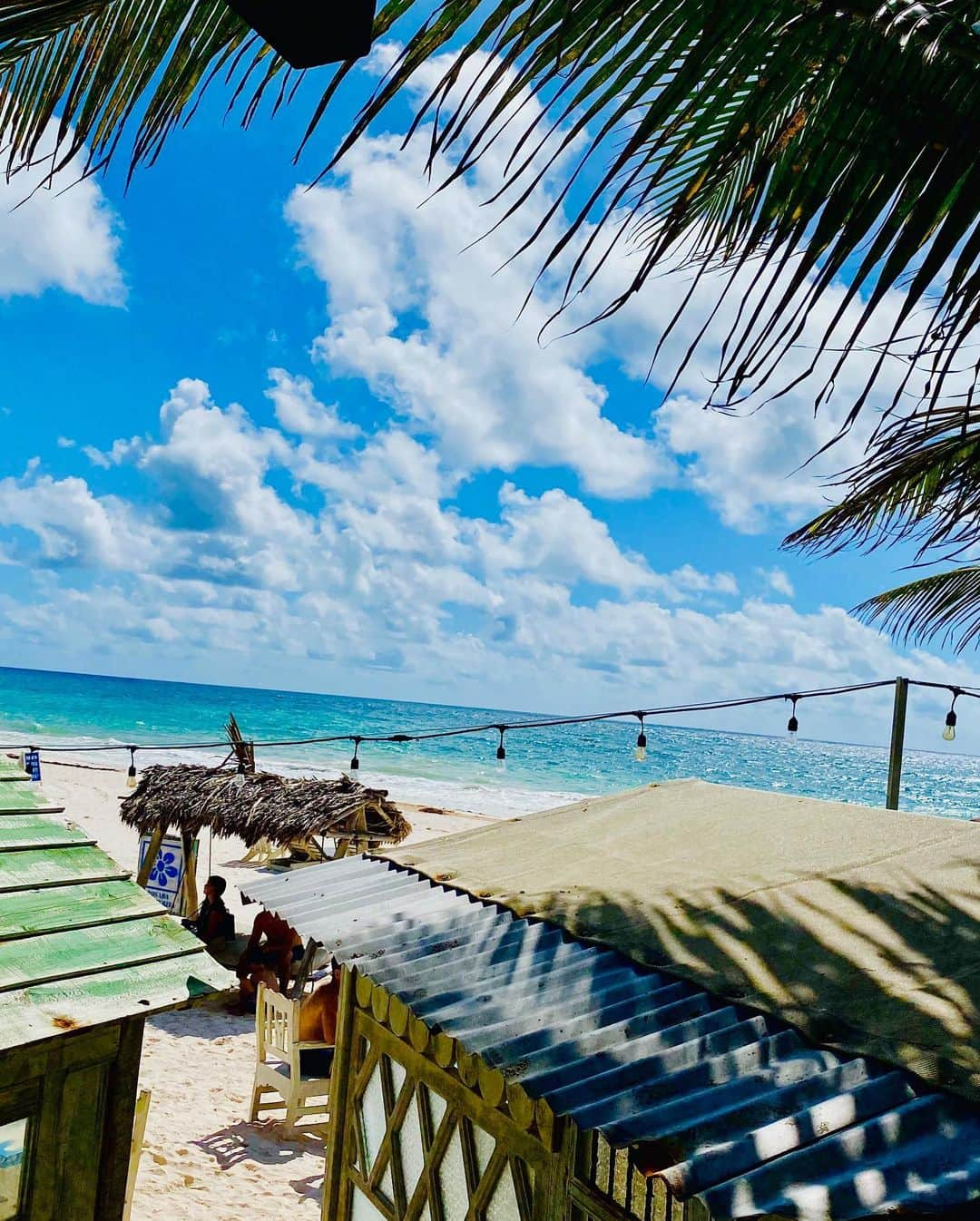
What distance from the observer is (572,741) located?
71.6 m

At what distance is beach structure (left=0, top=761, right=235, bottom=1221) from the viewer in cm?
327

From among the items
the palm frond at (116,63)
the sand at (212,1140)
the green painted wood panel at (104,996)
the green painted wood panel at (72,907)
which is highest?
the palm frond at (116,63)

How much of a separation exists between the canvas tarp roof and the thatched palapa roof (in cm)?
576

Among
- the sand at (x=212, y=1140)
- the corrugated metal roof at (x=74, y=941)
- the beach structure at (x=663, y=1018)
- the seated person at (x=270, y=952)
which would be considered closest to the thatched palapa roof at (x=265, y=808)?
the seated person at (x=270, y=952)

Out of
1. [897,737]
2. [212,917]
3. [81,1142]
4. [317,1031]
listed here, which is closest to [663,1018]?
[81,1142]

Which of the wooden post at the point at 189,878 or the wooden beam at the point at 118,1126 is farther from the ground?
the wooden beam at the point at 118,1126

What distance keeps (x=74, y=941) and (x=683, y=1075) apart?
2.33 metres

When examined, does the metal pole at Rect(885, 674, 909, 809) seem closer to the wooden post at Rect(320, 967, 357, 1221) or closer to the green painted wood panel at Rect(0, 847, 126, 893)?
the wooden post at Rect(320, 967, 357, 1221)

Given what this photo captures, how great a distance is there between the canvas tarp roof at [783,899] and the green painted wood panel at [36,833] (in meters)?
1.87

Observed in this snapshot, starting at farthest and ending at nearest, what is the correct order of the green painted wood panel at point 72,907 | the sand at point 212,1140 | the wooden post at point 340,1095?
the sand at point 212,1140 → the wooden post at point 340,1095 → the green painted wood panel at point 72,907

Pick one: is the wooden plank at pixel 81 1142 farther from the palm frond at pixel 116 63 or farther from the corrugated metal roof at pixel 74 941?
the palm frond at pixel 116 63

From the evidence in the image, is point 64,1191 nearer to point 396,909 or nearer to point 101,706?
point 396,909

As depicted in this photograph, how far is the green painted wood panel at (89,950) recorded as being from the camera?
3271 millimetres

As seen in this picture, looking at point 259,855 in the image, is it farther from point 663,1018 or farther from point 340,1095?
point 663,1018
